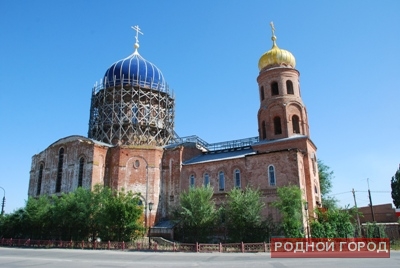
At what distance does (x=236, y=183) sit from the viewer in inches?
1044

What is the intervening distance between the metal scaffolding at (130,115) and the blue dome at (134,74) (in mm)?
195

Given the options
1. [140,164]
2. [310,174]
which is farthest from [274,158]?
[140,164]

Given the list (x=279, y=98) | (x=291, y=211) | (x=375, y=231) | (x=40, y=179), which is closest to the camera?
(x=291, y=211)

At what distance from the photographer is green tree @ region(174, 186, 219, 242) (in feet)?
74.0

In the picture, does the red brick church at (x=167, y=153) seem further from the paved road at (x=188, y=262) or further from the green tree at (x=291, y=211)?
the paved road at (x=188, y=262)

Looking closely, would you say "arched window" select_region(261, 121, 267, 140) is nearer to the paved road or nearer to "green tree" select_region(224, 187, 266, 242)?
"green tree" select_region(224, 187, 266, 242)

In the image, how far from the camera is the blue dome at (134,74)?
3488 cm

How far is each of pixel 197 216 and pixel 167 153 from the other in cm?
932

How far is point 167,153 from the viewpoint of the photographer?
30516mm

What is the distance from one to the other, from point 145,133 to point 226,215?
14.0m

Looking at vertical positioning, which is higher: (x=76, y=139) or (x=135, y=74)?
(x=135, y=74)

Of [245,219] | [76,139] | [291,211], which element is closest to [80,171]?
[76,139]

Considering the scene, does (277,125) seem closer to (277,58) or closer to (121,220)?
(277,58)

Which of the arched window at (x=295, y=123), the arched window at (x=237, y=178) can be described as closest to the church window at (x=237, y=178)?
the arched window at (x=237, y=178)
